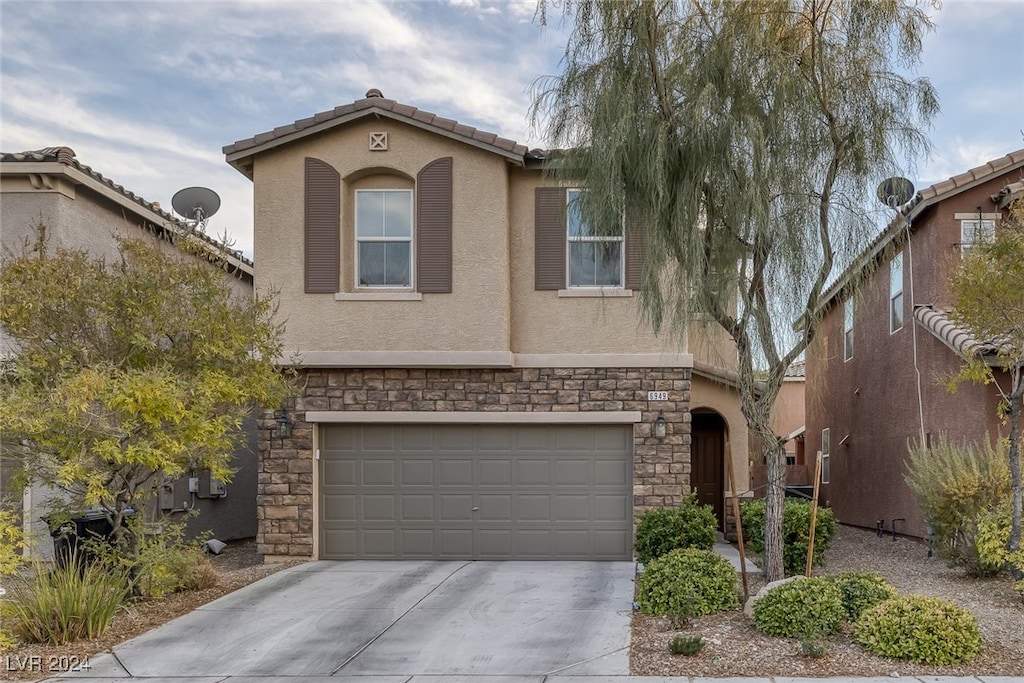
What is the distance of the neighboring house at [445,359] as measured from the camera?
12.2m

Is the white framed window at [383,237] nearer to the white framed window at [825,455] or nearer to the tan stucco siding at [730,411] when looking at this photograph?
the tan stucco siding at [730,411]

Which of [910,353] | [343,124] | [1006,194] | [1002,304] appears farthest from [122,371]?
[1006,194]

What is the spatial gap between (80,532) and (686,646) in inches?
293

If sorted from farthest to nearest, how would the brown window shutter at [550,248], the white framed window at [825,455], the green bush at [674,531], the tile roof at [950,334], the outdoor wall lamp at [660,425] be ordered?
the white framed window at [825,455], the brown window shutter at [550,248], the outdoor wall lamp at [660,425], the green bush at [674,531], the tile roof at [950,334]

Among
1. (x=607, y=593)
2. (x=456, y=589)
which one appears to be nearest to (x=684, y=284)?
(x=607, y=593)

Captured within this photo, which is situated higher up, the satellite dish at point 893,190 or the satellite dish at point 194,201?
the satellite dish at point 194,201

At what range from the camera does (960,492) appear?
33.4 ft

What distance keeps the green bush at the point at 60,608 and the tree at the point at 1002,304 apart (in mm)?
9254

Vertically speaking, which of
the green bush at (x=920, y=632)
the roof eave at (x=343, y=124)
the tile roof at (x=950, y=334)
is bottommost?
the green bush at (x=920, y=632)

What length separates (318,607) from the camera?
943 centimetres

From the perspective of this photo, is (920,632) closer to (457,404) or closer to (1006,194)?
(457,404)

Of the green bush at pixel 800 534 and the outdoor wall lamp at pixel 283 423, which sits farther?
the outdoor wall lamp at pixel 283 423

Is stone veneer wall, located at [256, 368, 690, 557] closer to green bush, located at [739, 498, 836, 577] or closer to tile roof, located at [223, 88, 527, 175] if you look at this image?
green bush, located at [739, 498, 836, 577]

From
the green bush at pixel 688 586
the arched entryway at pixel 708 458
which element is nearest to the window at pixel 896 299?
the arched entryway at pixel 708 458
